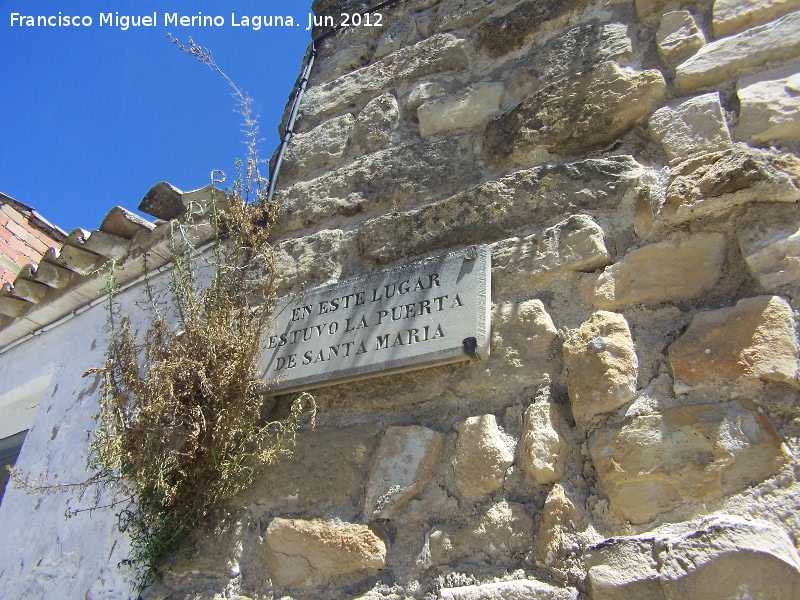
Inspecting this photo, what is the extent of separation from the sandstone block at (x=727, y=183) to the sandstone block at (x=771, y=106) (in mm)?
70

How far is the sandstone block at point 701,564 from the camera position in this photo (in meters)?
1.14

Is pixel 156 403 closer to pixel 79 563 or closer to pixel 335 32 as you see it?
pixel 79 563

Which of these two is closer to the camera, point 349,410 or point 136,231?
point 349,410

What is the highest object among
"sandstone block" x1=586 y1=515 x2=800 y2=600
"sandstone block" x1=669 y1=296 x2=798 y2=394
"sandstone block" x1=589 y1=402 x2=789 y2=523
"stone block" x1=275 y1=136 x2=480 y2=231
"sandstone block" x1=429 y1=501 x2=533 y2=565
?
"stone block" x1=275 y1=136 x2=480 y2=231

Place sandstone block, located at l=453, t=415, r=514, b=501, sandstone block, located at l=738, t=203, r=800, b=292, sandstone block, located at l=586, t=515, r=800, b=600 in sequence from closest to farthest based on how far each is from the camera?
sandstone block, located at l=586, t=515, r=800, b=600 → sandstone block, located at l=738, t=203, r=800, b=292 → sandstone block, located at l=453, t=415, r=514, b=501

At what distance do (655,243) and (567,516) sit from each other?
0.68 metres

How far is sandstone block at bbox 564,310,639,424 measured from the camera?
150 centimetres

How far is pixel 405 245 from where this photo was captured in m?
2.05

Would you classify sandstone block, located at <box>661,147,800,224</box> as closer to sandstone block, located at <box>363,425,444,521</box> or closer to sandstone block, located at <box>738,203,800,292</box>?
sandstone block, located at <box>738,203,800,292</box>

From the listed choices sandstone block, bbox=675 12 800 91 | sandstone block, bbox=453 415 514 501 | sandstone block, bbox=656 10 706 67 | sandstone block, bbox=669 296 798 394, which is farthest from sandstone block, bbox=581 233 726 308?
sandstone block, bbox=656 10 706 67

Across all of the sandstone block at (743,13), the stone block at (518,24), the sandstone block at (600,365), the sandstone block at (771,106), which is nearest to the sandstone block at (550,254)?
the sandstone block at (600,365)

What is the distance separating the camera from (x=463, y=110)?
2.25 meters

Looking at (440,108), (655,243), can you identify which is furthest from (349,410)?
(440,108)

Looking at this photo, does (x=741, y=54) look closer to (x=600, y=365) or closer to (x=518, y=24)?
(x=518, y=24)
